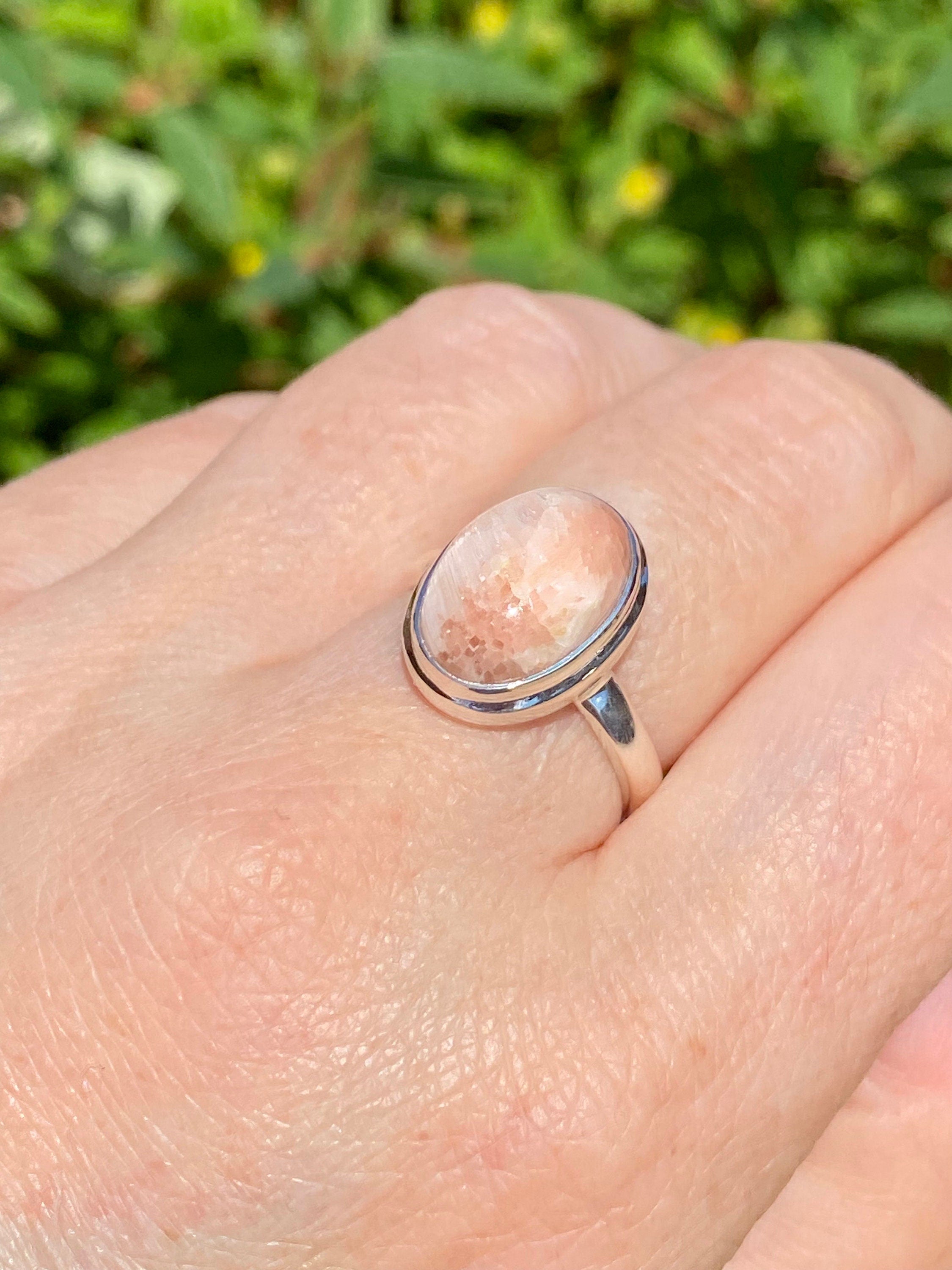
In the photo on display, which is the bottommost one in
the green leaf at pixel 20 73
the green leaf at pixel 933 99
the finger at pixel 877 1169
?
the finger at pixel 877 1169

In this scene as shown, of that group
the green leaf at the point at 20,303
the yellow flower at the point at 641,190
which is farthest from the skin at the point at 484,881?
the yellow flower at the point at 641,190

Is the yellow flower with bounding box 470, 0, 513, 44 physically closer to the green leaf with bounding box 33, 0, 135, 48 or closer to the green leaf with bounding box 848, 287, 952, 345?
the green leaf with bounding box 33, 0, 135, 48

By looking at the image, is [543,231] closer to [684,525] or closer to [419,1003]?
[684,525]

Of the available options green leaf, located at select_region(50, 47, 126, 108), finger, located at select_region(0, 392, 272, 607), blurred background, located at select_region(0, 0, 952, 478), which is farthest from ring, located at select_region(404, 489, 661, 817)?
green leaf, located at select_region(50, 47, 126, 108)

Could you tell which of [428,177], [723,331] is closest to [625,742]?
[428,177]

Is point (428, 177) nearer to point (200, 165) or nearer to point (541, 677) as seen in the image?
point (200, 165)

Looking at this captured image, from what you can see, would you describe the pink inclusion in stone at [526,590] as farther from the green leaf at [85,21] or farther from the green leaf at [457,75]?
the green leaf at [85,21]

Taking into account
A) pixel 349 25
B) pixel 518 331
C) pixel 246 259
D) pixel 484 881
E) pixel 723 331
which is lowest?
pixel 723 331
